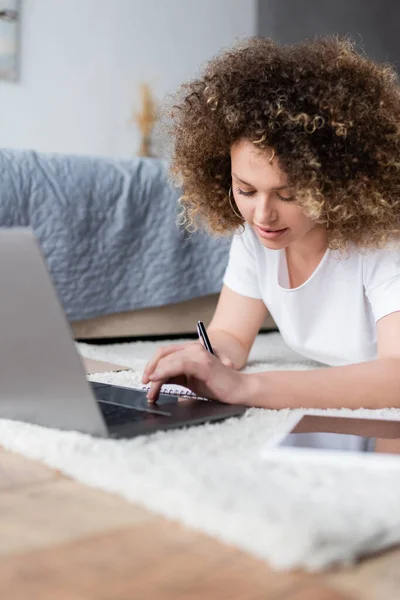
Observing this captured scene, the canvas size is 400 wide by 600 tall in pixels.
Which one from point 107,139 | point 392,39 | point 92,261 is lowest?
point 92,261

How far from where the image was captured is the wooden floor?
51 centimetres

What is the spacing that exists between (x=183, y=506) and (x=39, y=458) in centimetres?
23

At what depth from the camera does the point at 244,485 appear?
0.68 m

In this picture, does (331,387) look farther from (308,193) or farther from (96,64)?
(96,64)

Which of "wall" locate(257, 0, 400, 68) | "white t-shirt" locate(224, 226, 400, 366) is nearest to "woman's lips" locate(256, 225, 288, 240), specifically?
"white t-shirt" locate(224, 226, 400, 366)

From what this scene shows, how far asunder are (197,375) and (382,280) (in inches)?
16.9

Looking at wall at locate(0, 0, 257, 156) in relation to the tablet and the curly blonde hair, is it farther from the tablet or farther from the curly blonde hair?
the tablet

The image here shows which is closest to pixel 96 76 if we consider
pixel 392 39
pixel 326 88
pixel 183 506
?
pixel 392 39

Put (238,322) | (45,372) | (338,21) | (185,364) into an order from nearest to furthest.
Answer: (45,372), (185,364), (238,322), (338,21)

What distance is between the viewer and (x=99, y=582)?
52 cm

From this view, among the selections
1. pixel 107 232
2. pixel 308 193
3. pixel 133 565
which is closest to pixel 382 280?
pixel 308 193

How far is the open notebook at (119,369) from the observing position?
1087mm

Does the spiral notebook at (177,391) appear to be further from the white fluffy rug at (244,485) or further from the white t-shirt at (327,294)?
the white t-shirt at (327,294)

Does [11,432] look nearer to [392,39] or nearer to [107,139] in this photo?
[107,139]
